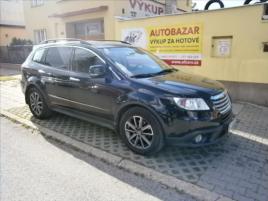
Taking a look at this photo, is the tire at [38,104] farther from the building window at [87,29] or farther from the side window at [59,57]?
the building window at [87,29]

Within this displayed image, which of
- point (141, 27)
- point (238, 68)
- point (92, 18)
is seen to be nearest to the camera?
point (238, 68)

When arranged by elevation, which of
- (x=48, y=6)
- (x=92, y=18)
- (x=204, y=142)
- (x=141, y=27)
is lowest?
(x=204, y=142)

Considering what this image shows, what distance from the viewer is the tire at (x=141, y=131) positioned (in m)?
3.72

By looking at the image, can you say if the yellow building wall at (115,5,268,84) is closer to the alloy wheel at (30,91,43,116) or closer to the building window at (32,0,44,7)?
the alloy wheel at (30,91,43,116)

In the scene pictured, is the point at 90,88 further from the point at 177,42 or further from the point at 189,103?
the point at 177,42

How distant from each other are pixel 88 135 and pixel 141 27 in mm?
5130

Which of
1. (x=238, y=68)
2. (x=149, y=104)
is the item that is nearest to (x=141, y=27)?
(x=238, y=68)

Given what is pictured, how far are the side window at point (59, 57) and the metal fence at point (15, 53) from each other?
35.5ft

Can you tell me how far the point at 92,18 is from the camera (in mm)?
12492

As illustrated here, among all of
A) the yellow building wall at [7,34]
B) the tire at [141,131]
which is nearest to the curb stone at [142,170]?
the tire at [141,131]

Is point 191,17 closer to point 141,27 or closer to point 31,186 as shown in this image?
point 141,27

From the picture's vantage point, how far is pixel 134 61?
15.2ft

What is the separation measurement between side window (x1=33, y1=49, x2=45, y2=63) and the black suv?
27 millimetres

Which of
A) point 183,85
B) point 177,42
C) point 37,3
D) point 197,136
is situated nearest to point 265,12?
point 177,42
